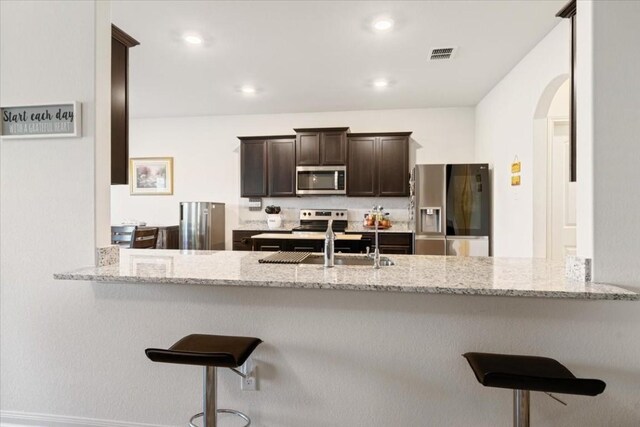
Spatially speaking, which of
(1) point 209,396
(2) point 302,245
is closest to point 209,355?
(1) point 209,396

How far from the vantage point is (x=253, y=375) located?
1.76 meters

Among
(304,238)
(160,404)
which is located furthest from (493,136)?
(160,404)

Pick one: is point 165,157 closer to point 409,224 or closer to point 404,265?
point 409,224

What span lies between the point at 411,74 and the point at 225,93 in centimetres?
228

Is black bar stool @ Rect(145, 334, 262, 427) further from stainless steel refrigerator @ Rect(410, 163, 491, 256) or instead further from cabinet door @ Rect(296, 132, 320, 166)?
cabinet door @ Rect(296, 132, 320, 166)

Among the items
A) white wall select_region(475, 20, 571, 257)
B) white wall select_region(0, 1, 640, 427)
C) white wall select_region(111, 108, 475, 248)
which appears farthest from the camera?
white wall select_region(111, 108, 475, 248)

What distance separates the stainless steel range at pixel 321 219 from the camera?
17.6ft

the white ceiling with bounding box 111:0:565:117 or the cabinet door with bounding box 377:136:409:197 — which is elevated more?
the white ceiling with bounding box 111:0:565:117

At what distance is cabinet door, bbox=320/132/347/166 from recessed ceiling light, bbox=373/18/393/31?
7.38 ft

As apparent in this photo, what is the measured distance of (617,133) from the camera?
1.52 meters

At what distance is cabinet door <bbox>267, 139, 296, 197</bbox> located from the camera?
529 centimetres

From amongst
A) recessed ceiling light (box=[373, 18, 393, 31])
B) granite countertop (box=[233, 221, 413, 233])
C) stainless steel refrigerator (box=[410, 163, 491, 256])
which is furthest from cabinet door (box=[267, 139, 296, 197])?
recessed ceiling light (box=[373, 18, 393, 31])

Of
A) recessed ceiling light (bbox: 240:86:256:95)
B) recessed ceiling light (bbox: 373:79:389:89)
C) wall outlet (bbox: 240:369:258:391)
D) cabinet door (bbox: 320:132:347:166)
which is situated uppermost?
recessed ceiling light (bbox: 240:86:256:95)

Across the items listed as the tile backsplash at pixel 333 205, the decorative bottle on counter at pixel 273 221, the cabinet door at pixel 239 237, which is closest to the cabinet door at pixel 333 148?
the tile backsplash at pixel 333 205
